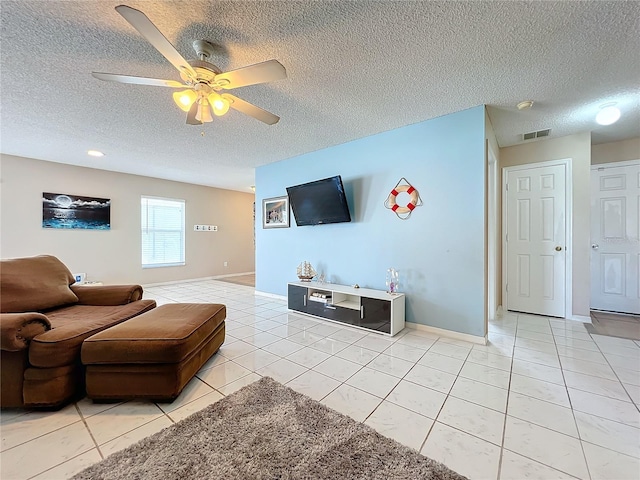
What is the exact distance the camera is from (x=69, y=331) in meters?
1.64

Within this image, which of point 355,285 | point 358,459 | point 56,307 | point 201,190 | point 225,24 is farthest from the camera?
point 201,190

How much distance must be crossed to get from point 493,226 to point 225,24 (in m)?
3.60

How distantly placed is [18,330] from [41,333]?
121 mm

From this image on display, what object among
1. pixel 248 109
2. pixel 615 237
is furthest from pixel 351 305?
pixel 615 237

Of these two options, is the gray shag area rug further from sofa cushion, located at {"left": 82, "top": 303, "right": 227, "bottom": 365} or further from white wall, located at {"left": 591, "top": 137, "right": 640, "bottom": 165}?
white wall, located at {"left": 591, "top": 137, "right": 640, "bottom": 165}

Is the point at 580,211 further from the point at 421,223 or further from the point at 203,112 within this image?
the point at 203,112

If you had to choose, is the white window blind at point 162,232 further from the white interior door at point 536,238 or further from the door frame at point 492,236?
the white interior door at point 536,238

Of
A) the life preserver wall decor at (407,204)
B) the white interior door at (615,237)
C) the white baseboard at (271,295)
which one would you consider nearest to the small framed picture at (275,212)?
the white baseboard at (271,295)

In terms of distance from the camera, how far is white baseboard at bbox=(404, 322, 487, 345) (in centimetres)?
259

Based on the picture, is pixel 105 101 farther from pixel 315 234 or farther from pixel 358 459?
pixel 358 459

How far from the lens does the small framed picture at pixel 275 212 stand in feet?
14.6

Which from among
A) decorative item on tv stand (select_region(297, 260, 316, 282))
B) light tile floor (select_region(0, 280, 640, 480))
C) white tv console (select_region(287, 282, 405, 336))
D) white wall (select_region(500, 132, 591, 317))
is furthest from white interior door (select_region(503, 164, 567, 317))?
decorative item on tv stand (select_region(297, 260, 316, 282))

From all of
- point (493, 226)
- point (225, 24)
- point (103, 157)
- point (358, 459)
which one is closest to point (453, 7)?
point (225, 24)

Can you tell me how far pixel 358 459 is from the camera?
123 centimetres
